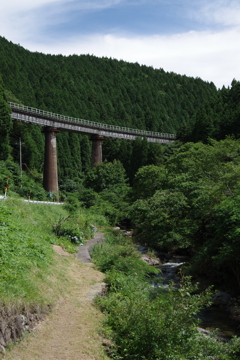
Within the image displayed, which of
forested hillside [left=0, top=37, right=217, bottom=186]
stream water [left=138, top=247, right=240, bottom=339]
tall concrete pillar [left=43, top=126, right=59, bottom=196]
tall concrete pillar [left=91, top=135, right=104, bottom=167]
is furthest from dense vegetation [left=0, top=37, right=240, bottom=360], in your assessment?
tall concrete pillar [left=91, top=135, right=104, bottom=167]

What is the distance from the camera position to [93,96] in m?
120

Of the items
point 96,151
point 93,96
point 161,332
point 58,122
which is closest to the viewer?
point 161,332

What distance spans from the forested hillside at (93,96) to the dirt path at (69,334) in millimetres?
49574

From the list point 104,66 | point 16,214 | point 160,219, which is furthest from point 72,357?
point 104,66

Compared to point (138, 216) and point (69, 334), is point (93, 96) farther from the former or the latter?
point (69, 334)

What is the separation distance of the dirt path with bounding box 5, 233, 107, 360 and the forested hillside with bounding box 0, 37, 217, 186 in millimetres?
49574

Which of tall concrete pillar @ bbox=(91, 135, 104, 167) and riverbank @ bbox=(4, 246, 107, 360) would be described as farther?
tall concrete pillar @ bbox=(91, 135, 104, 167)

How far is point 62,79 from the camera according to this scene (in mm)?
117750

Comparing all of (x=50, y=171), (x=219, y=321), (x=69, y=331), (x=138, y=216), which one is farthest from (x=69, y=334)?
(x=50, y=171)

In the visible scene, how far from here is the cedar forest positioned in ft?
69.4

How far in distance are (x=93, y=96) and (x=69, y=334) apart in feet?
380

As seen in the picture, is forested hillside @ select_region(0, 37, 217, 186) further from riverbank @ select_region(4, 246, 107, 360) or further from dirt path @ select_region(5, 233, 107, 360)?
dirt path @ select_region(5, 233, 107, 360)

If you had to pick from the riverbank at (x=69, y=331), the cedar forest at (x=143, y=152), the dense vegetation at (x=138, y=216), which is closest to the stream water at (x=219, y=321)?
the dense vegetation at (x=138, y=216)

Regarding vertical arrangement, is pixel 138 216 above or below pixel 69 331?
above
